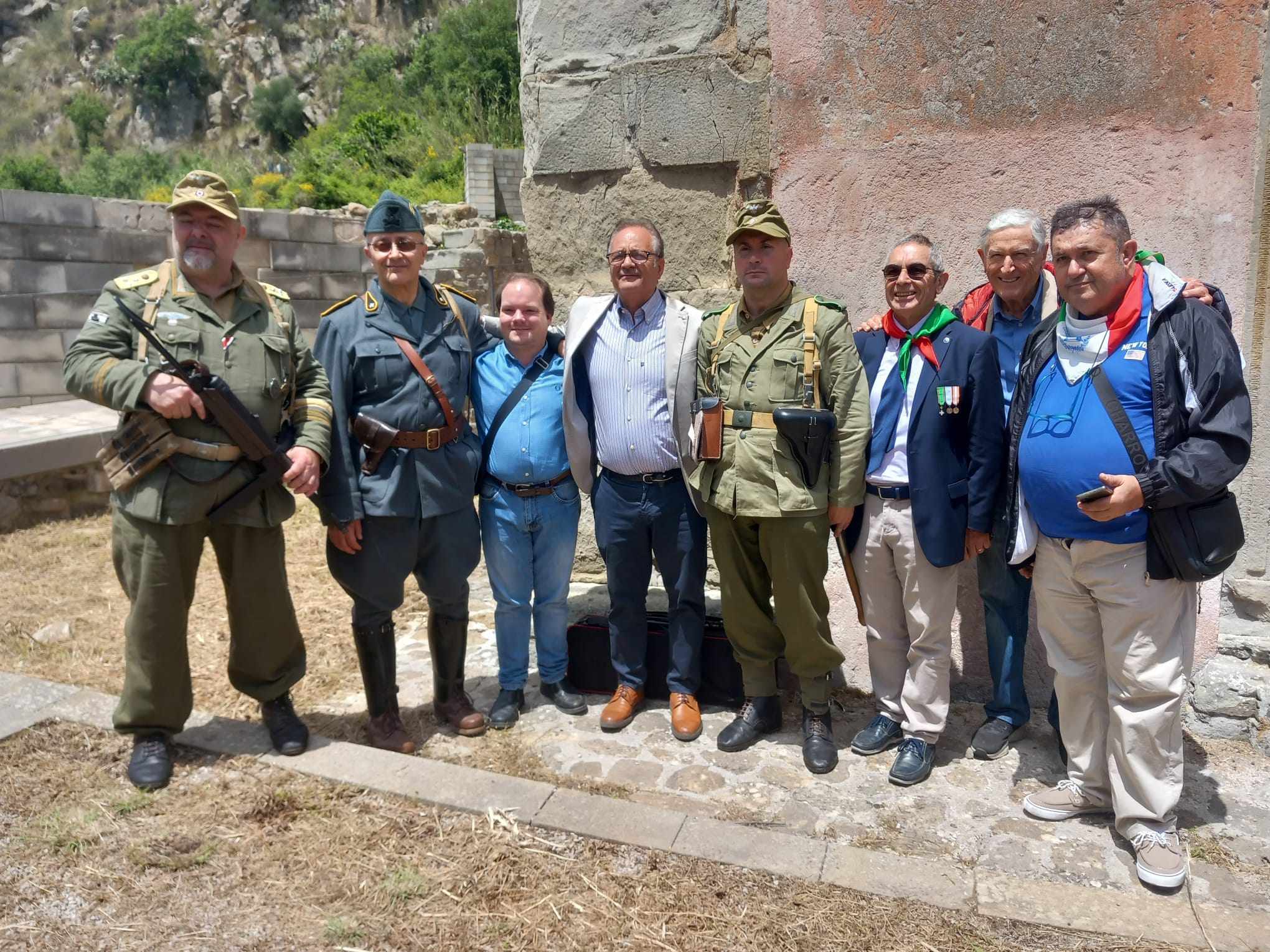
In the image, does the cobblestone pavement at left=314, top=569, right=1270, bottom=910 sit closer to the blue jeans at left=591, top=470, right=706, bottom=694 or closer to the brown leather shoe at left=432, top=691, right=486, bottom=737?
the brown leather shoe at left=432, top=691, right=486, bottom=737

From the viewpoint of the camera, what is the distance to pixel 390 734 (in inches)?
147

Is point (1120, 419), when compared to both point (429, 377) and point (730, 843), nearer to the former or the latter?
point (730, 843)

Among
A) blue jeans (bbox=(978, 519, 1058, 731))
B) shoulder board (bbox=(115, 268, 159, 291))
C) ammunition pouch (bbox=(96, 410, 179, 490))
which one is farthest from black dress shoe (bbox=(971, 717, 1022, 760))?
shoulder board (bbox=(115, 268, 159, 291))

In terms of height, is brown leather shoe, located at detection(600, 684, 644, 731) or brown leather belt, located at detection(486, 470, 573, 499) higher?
brown leather belt, located at detection(486, 470, 573, 499)

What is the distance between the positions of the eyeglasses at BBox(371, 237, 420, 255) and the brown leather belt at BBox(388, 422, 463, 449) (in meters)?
0.67

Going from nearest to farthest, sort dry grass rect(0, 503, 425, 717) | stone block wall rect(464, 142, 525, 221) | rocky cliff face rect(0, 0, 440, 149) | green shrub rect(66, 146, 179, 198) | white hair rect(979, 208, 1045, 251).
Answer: white hair rect(979, 208, 1045, 251)
dry grass rect(0, 503, 425, 717)
stone block wall rect(464, 142, 525, 221)
green shrub rect(66, 146, 179, 198)
rocky cliff face rect(0, 0, 440, 149)

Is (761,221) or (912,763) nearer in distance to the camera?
(761,221)

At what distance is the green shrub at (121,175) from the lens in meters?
33.7

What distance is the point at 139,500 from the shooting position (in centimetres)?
315

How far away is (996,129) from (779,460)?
5.77 feet

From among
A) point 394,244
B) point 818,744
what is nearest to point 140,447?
point 394,244

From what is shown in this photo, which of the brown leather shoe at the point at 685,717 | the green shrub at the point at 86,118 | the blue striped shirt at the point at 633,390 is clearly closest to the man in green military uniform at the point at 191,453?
the blue striped shirt at the point at 633,390

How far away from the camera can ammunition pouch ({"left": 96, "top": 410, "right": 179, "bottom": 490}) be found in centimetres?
311

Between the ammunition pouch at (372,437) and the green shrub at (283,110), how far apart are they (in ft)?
136
